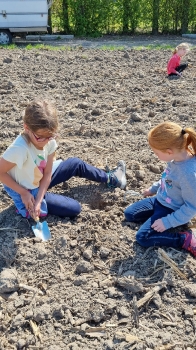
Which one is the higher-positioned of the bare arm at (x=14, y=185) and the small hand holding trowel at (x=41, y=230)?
the bare arm at (x=14, y=185)

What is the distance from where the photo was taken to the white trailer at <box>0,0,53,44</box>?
11.6 m

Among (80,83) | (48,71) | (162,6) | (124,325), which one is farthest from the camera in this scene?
(162,6)

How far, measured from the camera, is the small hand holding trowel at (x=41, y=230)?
10.8ft

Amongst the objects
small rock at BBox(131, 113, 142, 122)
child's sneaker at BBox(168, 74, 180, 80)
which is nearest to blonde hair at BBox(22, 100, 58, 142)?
small rock at BBox(131, 113, 142, 122)

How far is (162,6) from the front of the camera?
14336 millimetres

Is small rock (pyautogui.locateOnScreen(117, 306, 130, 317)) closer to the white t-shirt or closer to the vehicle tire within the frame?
the white t-shirt

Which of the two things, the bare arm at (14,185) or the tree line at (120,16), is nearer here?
the bare arm at (14,185)

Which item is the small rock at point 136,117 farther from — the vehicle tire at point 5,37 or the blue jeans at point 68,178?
the vehicle tire at point 5,37

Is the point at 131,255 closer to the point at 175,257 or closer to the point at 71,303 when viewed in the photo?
the point at 175,257

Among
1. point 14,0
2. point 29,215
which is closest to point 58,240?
point 29,215

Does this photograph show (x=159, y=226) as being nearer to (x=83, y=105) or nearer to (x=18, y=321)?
(x=18, y=321)

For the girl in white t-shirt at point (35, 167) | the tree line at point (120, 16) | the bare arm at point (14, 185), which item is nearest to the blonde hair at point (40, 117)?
the girl in white t-shirt at point (35, 167)

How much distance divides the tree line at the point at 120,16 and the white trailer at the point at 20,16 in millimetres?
2449

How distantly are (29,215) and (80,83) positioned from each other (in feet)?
12.3
